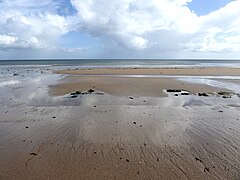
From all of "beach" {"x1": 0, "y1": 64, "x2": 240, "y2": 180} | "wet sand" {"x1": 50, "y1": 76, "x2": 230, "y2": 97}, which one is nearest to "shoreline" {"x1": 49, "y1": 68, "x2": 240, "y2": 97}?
"wet sand" {"x1": 50, "y1": 76, "x2": 230, "y2": 97}

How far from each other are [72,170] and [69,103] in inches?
302

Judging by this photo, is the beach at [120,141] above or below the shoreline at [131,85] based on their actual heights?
above

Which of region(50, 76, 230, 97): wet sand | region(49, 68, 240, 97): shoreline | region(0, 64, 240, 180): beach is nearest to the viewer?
region(0, 64, 240, 180): beach

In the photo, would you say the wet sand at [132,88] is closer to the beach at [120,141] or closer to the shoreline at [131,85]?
the shoreline at [131,85]

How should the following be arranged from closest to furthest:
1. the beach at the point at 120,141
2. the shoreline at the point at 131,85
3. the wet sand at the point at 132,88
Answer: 1. the beach at the point at 120,141
2. the wet sand at the point at 132,88
3. the shoreline at the point at 131,85

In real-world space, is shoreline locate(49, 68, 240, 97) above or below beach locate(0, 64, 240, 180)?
below

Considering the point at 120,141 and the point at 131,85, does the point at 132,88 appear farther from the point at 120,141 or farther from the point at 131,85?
the point at 120,141

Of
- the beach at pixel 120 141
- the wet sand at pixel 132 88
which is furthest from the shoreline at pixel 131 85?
the beach at pixel 120 141

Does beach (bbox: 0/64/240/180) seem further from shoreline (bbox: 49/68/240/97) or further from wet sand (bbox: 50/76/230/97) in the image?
shoreline (bbox: 49/68/240/97)

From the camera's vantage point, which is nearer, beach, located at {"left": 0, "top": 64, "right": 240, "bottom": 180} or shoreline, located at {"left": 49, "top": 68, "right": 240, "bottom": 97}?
beach, located at {"left": 0, "top": 64, "right": 240, "bottom": 180}

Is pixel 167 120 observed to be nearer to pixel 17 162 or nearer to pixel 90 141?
pixel 90 141

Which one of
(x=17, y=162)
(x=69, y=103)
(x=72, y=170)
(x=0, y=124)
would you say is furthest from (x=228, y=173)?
(x=69, y=103)

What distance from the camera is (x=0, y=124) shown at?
8.72 meters

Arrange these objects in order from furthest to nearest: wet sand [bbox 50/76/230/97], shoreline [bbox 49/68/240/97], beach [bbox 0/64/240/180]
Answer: shoreline [bbox 49/68/240/97]
wet sand [bbox 50/76/230/97]
beach [bbox 0/64/240/180]
